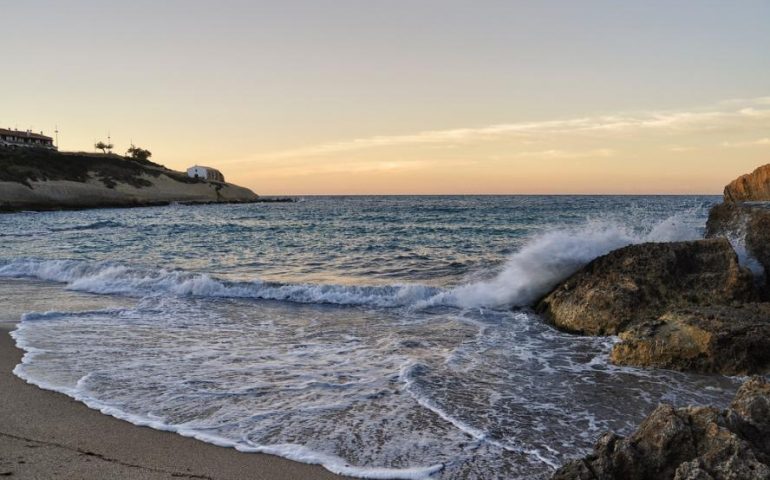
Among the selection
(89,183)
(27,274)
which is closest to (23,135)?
(89,183)

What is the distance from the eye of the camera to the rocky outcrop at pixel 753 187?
3155cm

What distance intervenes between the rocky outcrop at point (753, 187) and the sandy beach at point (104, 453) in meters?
35.3

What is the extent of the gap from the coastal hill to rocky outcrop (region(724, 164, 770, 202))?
212 feet

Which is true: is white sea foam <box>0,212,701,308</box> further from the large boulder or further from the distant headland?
the distant headland

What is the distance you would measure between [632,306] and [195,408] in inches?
280

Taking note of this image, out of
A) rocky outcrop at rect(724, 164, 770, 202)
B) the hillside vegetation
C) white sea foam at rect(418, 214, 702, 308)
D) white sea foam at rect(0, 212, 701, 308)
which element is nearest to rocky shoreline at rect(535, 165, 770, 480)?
white sea foam at rect(418, 214, 702, 308)

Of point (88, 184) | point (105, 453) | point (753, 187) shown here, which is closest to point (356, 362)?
point (105, 453)

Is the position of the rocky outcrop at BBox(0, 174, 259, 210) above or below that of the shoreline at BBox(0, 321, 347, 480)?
above

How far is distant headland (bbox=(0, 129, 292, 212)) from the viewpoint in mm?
63000

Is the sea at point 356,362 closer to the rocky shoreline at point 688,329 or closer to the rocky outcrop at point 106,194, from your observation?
the rocky shoreline at point 688,329

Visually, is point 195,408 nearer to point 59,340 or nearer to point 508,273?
point 59,340

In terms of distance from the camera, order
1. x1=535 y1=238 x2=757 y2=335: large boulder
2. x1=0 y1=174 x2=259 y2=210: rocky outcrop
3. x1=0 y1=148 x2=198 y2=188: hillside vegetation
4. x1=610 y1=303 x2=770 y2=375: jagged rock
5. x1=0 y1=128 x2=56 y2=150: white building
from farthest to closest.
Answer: x1=0 y1=128 x2=56 y2=150: white building → x1=0 y1=148 x2=198 y2=188: hillside vegetation → x1=0 y1=174 x2=259 y2=210: rocky outcrop → x1=535 y1=238 x2=757 y2=335: large boulder → x1=610 y1=303 x2=770 y2=375: jagged rock

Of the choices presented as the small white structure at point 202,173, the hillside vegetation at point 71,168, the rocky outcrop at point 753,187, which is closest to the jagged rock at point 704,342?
the rocky outcrop at point 753,187

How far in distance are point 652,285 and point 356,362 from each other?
532 centimetres
